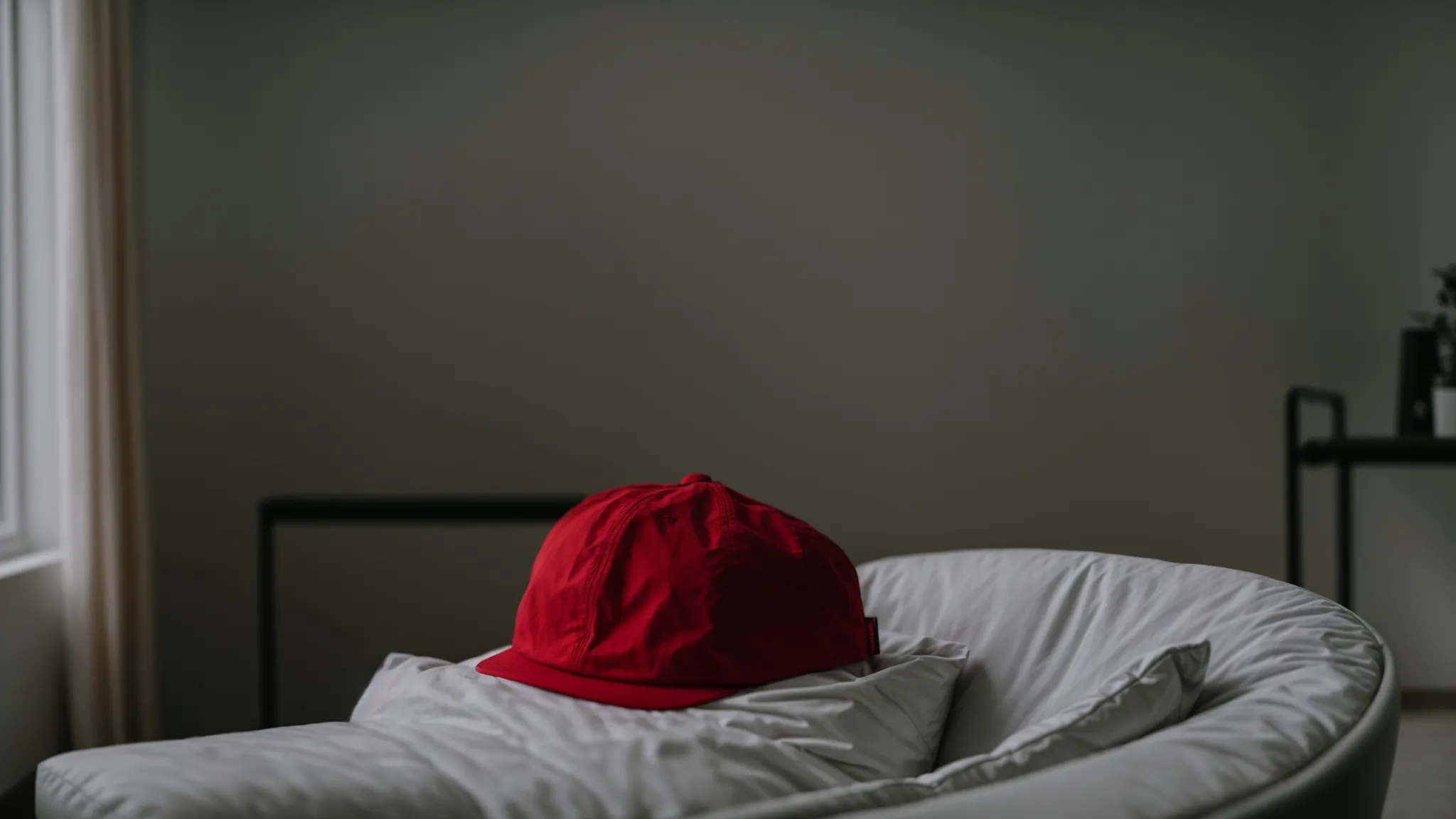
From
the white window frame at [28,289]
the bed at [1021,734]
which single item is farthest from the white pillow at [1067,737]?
the white window frame at [28,289]

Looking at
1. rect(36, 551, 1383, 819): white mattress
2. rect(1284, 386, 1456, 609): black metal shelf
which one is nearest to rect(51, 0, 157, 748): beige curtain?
rect(36, 551, 1383, 819): white mattress

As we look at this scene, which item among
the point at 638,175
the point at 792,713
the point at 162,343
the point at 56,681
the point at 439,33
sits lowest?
the point at 56,681

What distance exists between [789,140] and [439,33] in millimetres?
993

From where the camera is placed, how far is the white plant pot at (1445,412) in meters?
2.53

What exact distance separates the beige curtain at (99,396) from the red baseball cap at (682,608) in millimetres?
1542

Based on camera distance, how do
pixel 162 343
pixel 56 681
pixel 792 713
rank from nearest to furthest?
pixel 792 713, pixel 56 681, pixel 162 343

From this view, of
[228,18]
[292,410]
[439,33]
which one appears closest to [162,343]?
[292,410]

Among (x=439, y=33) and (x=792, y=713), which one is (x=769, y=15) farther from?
(x=792, y=713)

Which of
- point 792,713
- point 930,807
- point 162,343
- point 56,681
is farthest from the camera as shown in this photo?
point 162,343

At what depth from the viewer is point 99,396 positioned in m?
2.18

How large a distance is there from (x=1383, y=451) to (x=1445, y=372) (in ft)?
1.53

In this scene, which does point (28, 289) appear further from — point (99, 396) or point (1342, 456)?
point (1342, 456)

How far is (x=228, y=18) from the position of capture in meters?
2.84

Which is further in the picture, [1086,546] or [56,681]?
[1086,546]
